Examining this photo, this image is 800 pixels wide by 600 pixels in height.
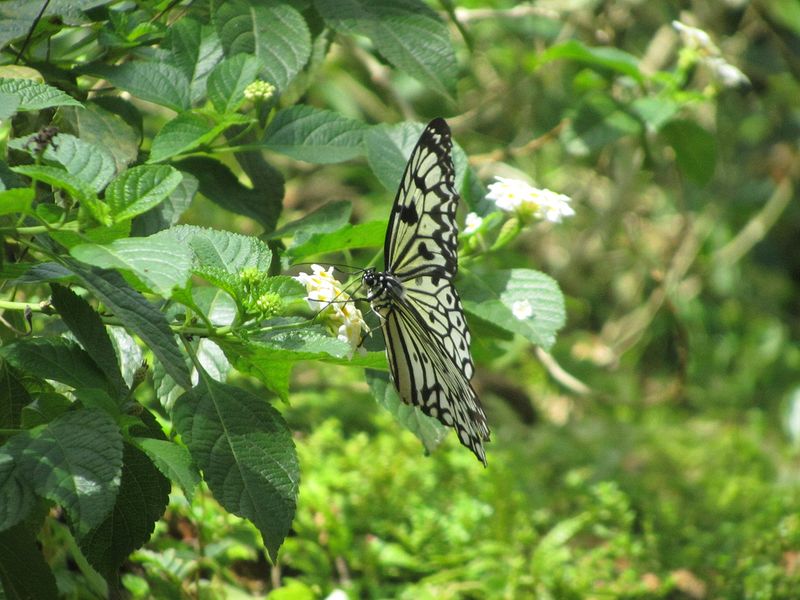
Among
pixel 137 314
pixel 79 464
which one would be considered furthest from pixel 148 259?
pixel 79 464

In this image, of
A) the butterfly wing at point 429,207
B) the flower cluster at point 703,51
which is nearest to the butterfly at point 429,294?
the butterfly wing at point 429,207

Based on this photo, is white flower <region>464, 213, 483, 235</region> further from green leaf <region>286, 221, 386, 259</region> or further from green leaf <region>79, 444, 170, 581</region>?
green leaf <region>79, 444, 170, 581</region>

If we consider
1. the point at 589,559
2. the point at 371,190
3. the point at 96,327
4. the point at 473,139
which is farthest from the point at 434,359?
the point at 371,190

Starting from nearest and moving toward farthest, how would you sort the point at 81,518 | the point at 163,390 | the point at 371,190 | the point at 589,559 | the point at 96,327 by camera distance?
the point at 81,518, the point at 96,327, the point at 163,390, the point at 589,559, the point at 371,190

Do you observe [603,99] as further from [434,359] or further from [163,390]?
[163,390]

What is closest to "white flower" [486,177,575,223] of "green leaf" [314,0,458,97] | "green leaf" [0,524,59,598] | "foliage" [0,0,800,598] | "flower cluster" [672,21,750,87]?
"foliage" [0,0,800,598]

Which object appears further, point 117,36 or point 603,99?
point 603,99
